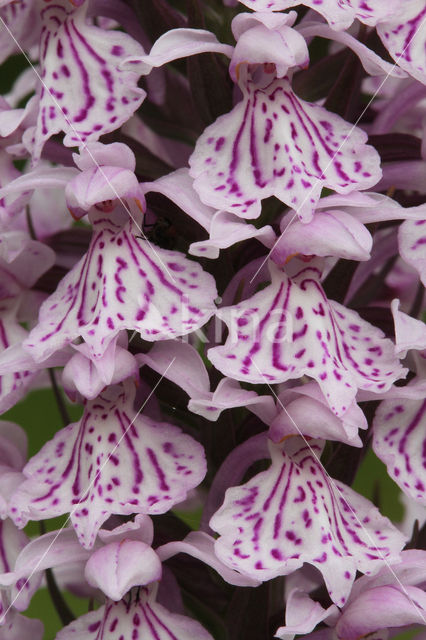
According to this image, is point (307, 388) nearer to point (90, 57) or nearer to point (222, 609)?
point (222, 609)

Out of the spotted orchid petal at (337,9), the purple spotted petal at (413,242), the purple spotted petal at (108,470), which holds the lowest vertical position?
the purple spotted petal at (108,470)

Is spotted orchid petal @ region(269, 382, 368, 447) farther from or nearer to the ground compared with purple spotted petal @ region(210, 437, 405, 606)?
farther from the ground

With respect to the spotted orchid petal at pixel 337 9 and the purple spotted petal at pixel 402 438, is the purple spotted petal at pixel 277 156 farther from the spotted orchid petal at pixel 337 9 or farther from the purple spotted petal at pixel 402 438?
the purple spotted petal at pixel 402 438

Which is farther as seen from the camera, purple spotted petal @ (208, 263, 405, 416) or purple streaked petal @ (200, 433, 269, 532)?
purple streaked petal @ (200, 433, 269, 532)

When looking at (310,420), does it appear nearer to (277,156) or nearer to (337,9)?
(277,156)

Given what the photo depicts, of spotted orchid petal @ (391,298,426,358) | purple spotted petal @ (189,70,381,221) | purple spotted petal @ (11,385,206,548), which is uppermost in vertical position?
purple spotted petal @ (189,70,381,221)

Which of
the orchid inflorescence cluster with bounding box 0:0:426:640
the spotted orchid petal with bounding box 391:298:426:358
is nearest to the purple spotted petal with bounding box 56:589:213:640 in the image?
the orchid inflorescence cluster with bounding box 0:0:426:640

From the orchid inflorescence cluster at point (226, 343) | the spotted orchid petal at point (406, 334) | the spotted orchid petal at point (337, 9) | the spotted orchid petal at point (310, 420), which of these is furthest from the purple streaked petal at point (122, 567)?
the spotted orchid petal at point (337, 9)

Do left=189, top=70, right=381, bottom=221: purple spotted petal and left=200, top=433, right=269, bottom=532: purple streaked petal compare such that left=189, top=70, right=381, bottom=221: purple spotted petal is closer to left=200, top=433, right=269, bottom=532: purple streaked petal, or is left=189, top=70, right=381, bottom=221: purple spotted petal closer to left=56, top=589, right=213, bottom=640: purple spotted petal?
left=200, top=433, right=269, bottom=532: purple streaked petal
